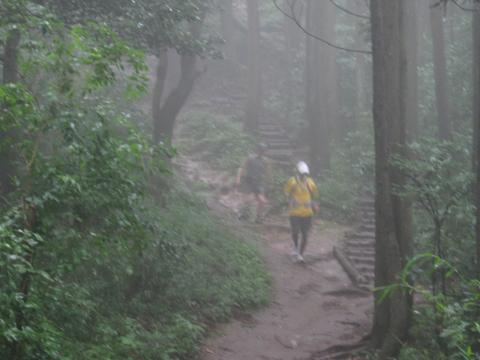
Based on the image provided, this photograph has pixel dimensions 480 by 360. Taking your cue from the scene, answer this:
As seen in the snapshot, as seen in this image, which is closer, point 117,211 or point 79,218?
point 79,218

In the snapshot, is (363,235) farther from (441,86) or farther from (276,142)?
(276,142)

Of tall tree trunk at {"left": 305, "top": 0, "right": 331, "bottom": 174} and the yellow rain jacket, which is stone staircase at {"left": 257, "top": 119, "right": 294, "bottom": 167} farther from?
the yellow rain jacket

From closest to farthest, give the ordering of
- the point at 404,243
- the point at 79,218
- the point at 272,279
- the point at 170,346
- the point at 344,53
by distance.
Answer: the point at 79,218
the point at 170,346
the point at 404,243
the point at 272,279
the point at 344,53

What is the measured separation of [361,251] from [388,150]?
7.63m

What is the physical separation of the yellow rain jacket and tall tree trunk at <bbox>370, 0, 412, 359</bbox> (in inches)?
220

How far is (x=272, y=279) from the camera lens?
44.0 feet

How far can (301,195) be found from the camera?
48.2 feet

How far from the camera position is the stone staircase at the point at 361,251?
14.0 metres

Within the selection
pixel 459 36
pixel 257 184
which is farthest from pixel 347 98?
pixel 257 184

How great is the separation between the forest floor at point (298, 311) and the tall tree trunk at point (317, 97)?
481cm

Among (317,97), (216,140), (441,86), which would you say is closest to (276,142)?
(216,140)

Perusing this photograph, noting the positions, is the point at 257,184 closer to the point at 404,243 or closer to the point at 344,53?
the point at 404,243

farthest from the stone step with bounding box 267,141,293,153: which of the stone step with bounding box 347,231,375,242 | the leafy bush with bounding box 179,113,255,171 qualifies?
the stone step with bounding box 347,231,375,242

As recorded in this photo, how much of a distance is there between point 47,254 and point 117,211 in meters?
0.74
